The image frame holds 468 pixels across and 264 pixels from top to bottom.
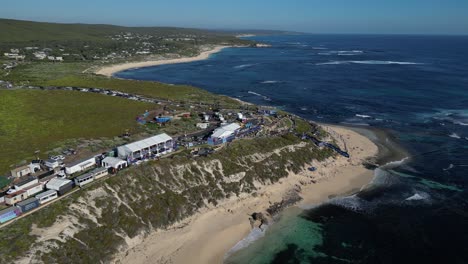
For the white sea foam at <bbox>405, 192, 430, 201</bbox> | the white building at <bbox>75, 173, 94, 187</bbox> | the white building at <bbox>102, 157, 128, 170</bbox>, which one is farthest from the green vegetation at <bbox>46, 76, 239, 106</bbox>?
the white sea foam at <bbox>405, 192, 430, 201</bbox>

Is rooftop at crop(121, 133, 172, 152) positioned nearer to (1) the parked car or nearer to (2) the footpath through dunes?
(2) the footpath through dunes

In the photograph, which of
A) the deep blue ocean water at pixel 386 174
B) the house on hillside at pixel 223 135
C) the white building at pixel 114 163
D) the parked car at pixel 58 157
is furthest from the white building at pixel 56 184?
the house on hillside at pixel 223 135

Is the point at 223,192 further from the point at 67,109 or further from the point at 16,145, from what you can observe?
the point at 67,109

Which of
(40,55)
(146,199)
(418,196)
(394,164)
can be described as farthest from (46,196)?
(40,55)

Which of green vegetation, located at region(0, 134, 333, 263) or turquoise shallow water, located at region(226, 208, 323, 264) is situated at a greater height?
green vegetation, located at region(0, 134, 333, 263)

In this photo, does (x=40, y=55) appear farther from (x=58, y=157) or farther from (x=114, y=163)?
(x=114, y=163)

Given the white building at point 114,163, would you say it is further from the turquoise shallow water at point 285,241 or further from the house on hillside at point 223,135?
the turquoise shallow water at point 285,241

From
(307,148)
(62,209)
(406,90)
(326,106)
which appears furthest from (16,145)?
(406,90)
